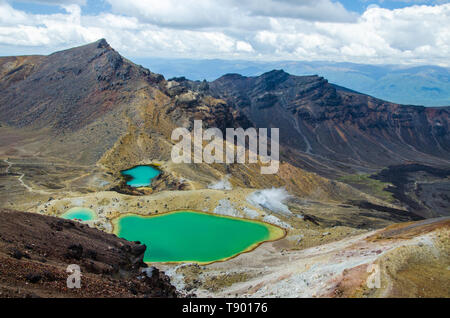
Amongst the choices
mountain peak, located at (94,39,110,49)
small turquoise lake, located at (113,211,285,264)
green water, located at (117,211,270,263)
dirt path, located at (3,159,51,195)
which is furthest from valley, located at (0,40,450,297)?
green water, located at (117,211,270,263)

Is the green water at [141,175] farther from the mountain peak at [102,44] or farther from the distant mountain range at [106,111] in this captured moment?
the mountain peak at [102,44]

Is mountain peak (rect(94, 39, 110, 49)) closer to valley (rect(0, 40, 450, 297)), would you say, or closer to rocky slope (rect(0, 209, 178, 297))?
valley (rect(0, 40, 450, 297))

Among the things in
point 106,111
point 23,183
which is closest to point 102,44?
point 106,111

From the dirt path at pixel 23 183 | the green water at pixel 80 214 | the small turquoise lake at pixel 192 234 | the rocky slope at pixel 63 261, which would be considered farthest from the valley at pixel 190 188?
the rocky slope at pixel 63 261

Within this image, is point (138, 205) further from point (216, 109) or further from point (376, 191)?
point (376, 191)

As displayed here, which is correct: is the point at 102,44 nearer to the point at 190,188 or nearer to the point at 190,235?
the point at 190,188

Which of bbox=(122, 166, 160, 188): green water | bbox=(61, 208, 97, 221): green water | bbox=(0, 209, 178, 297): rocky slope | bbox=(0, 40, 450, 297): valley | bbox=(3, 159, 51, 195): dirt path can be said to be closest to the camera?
bbox=(0, 209, 178, 297): rocky slope

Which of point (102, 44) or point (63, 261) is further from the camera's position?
point (102, 44)
